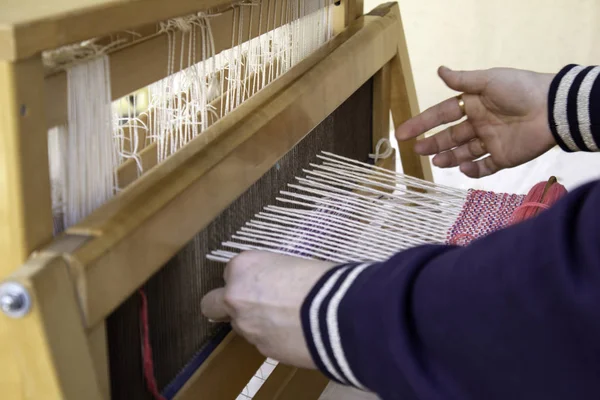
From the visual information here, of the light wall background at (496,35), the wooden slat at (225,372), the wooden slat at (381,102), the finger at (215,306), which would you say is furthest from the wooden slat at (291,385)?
the light wall background at (496,35)

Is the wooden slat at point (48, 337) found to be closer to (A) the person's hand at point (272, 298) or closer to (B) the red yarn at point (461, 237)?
(A) the person's hand at point (272, 298)

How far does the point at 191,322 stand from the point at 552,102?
2.14ft

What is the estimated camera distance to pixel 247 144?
854 millimetres

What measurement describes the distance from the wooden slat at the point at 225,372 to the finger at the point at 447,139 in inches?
23.6

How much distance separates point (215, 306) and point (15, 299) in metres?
0.29

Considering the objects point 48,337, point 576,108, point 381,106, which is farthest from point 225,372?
point 381,106

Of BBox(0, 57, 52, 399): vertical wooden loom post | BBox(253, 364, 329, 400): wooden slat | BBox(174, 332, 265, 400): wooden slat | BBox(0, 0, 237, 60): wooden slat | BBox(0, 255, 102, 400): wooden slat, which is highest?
BBox(0, 0, 237, 60): wooden slat

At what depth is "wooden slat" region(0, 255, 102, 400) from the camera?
0.52 m

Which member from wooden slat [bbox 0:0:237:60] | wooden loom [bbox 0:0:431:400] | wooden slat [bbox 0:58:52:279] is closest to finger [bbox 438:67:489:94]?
wooden loom [bbox 0:0:431:400]

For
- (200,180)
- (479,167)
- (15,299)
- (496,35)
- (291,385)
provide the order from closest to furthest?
(15,299) → (200,180) → (291,385) → (479,167) → (496,35)

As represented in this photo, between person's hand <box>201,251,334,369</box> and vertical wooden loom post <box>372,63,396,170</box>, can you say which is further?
vertical wooden loom post <box>372,63,396,170</box>

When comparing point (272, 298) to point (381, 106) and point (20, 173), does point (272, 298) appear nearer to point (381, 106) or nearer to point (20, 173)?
point (20, 173)

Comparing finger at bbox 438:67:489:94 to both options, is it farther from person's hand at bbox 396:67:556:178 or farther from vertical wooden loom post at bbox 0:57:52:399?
vertical wooden loom post at bbox 0:57:52:399

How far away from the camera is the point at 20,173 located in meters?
0.53
